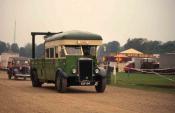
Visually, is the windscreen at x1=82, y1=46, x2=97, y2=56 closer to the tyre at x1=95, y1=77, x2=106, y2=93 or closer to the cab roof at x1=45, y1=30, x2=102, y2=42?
the cab roof at x1=45, y1=30, x2=102, y2=42

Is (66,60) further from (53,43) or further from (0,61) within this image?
(0,61)

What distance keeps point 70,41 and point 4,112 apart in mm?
10760

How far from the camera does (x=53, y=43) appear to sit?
2720 centimetres

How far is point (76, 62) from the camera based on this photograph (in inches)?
976

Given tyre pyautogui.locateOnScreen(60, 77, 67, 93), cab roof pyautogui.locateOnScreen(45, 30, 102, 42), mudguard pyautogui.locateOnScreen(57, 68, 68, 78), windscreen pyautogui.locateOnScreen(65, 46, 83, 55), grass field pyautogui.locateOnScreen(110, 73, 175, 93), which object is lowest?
grass field pyautogui.locateOnScreen(110, 73, 175, 93)

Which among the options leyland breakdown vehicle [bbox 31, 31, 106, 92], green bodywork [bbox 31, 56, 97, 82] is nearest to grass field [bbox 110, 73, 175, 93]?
leyland breakdown vehicle [bbox 31, 31, 106, 92]

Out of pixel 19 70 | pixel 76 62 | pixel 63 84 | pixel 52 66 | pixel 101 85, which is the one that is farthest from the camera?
pixel 19 70

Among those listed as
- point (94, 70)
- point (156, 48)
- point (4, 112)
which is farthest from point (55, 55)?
point (156, 48)

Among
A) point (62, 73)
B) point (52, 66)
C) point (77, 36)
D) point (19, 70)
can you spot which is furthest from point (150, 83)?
point (19, 70)

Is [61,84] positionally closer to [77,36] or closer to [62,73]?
[62,73]

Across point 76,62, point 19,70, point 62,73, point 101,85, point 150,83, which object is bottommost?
point 150,83

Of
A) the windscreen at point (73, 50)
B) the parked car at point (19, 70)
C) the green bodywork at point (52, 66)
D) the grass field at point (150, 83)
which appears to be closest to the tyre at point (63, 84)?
the green bodywork at point (52, 66)

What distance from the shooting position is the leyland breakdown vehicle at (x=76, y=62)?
24719mm

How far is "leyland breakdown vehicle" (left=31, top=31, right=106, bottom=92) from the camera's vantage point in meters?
24.7
